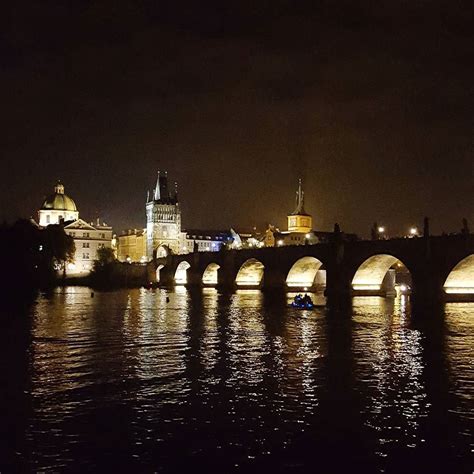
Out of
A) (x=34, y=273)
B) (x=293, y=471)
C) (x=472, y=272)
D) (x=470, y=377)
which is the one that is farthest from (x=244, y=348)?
(x=34, y=273)

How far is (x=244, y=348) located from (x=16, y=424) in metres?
15.8

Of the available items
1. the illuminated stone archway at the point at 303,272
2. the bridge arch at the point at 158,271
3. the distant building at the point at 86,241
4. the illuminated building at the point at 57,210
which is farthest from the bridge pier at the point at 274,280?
the illuminated building at the point at 57,210

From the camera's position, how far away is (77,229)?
17025cm

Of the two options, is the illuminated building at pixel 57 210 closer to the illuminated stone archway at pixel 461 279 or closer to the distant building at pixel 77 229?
the distant building at pixel 77 229

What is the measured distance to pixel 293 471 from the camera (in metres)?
13.8

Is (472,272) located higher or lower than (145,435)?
higher

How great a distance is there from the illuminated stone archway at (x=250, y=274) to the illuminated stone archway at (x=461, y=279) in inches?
1760

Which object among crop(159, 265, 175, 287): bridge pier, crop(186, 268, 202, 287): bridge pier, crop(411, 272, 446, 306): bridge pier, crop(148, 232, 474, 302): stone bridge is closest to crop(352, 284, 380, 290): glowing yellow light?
crop(148, 232, 474, 302): stone bridge

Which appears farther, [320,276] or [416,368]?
[320,276]

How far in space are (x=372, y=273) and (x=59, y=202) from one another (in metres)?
125

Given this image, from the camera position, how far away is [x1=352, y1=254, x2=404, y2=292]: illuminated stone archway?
241 ft

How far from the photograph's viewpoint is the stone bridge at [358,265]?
60.9 m

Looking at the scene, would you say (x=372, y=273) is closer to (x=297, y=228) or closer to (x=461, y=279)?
(x=461, y=279)

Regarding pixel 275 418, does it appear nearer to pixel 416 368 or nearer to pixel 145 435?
pixel 145 435
